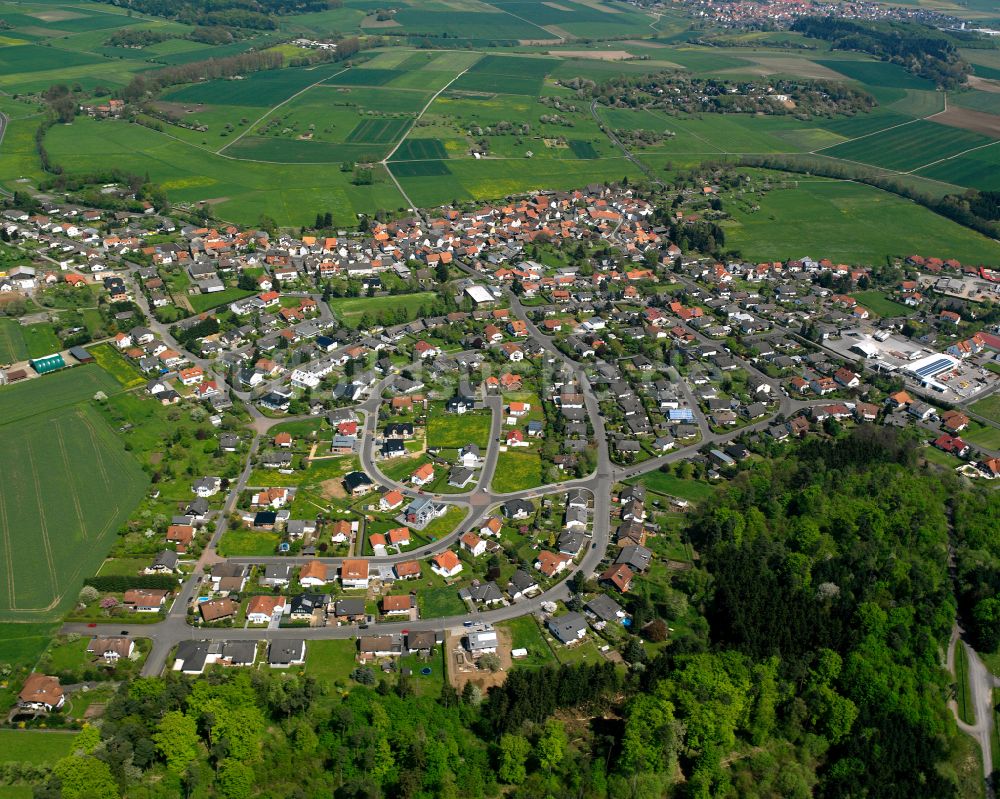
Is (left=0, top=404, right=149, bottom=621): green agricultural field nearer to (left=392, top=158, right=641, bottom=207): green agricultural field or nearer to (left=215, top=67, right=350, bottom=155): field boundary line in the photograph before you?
(left=392, top=158, right=641, bottom=207): green agricultural field

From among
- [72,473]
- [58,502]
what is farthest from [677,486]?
[72,473]

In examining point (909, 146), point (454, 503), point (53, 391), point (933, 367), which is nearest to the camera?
point (454, 503)

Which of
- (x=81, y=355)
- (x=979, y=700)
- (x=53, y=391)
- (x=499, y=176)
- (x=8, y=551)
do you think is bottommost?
(x=979, y=700)

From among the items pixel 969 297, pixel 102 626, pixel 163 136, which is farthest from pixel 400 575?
pixel 163 136

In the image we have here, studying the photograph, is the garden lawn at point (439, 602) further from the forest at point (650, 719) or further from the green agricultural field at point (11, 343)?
the green agricultural field at point (11, 343)

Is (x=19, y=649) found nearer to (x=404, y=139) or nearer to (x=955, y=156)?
(x=404, y=139)
